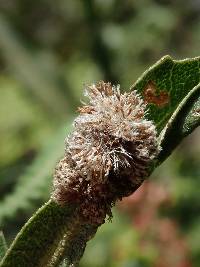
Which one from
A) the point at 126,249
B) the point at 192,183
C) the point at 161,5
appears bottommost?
the point at 126,249

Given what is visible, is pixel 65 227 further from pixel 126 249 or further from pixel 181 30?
pixel 181 30

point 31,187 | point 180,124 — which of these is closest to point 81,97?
point 31,187

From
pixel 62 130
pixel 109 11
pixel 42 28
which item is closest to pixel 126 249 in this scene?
pixel 62 130

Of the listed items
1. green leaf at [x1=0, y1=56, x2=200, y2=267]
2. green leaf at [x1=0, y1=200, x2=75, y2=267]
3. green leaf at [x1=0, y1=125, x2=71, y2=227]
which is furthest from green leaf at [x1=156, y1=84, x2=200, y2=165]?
green leaf at [x1=0, y1=125, x2=71, y2=227]

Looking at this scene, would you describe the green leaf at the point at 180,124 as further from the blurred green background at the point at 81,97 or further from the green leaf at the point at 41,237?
the blurred green background at the point at 81,97

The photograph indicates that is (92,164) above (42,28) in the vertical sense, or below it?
below

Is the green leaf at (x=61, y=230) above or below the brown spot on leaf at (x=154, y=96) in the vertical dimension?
below

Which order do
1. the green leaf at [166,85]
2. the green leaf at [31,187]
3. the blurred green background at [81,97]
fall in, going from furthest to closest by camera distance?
the blurred green background at [81,97] < the green leaf at [31,187] < the green leaf at [166,85]

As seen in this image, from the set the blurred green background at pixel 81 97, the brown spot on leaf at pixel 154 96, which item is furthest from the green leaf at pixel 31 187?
the brown spot on leaf at pixel 154 96
